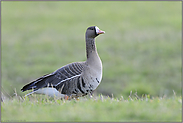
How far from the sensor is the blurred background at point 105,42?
507 inches

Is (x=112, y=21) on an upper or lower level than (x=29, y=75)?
upper

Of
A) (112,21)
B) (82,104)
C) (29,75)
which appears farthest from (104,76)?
(112,21)

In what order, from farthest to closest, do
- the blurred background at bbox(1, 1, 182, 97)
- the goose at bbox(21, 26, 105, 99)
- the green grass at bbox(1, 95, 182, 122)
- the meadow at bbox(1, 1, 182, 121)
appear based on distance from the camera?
the blurred background at bbox(1, 1, 182, 97), the goose at bbox(21, 26, 105, 99), the meadow at bbox(1, 1, 182, 121), the green grass at bbox(1, 95, 182, 122)

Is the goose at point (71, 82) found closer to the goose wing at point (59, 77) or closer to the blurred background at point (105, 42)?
the goose wing at point (59, 77)

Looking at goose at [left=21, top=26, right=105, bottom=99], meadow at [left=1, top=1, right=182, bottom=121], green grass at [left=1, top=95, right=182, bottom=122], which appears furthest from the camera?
goose at [left=21, top=26, right=105, bottom=99]

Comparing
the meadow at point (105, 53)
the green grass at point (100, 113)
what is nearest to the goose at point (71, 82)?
the meadow at point (105, 53)

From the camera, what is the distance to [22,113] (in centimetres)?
475

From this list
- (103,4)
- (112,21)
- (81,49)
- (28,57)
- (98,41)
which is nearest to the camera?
(28,57)

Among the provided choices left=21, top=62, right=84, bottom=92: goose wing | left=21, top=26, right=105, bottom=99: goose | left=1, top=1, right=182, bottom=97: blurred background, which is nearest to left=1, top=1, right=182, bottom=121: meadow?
left=1, top=1, right=182, bottom=97: blurred background

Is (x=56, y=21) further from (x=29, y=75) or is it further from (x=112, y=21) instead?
(x=29, y=75)

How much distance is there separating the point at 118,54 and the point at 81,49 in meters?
2.80

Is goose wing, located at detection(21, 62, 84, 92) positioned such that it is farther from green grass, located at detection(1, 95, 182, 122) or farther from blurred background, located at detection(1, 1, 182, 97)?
green grass, located at detection(1, 95, 182, 122)

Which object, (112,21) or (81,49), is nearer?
(81,49)

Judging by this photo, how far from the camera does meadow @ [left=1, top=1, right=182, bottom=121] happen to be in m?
4.83
